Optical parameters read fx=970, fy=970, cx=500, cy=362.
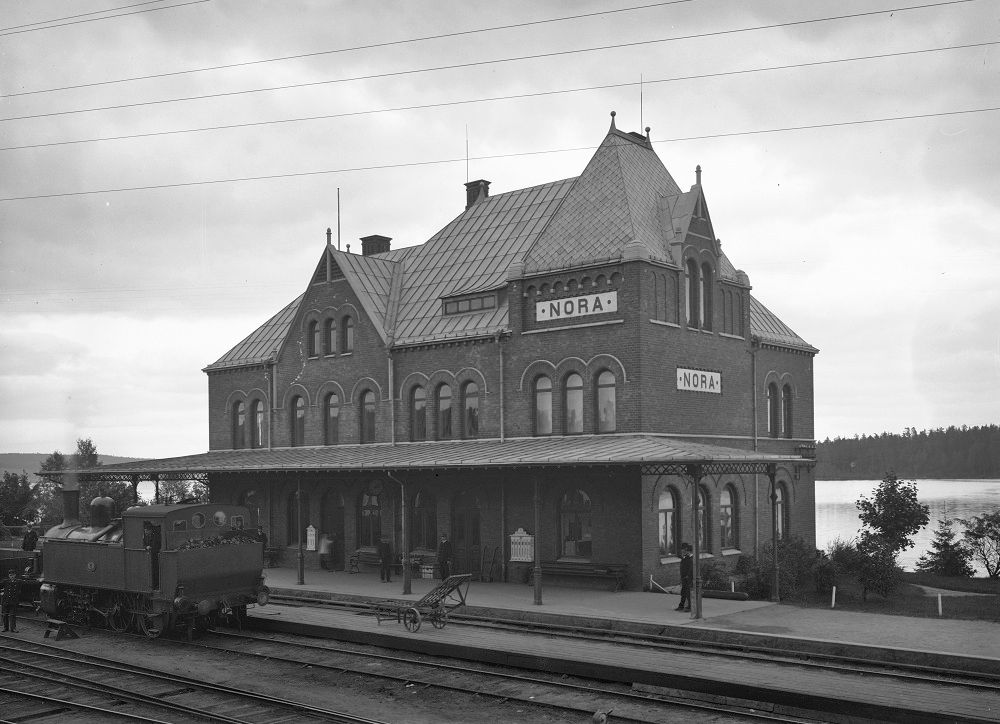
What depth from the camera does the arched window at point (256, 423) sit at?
37625 millimetres

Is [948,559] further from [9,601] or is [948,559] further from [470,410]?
[9,601]

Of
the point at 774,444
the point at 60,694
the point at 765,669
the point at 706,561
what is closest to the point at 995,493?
the point at 774,444

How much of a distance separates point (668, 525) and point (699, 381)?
4.53 meters

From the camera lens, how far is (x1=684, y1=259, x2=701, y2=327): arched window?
28578 mm

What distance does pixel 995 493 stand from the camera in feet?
301

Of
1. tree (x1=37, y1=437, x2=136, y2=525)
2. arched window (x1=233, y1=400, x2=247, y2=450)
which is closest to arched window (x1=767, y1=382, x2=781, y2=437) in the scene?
arched window (x1=233, y1=400, x2=247, y2=450)

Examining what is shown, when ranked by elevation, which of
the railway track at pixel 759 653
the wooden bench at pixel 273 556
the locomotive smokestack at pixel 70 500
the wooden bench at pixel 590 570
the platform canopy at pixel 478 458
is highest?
the platform canopy at pixel 478 458

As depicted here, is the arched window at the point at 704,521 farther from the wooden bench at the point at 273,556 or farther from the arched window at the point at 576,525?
the wooden bench at the point at 273,556

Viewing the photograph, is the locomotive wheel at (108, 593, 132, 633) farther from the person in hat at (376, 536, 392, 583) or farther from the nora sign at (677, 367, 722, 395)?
the nora sign at (677, 367, 722, 395)

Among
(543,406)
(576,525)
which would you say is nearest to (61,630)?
(576,525)

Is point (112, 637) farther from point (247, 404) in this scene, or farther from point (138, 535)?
point (247, 404)

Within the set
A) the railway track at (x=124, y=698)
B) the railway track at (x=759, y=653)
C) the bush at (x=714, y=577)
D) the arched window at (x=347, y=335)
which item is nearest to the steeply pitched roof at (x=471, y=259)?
the arched window at (x=347, y=335)

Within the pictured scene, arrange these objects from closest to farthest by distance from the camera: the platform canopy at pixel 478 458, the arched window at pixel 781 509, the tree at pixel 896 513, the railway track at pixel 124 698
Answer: the railway track at pixel 124 698 → the platform canopy at pixel 478 458 → the arched window at pixel 781 509 → the tree at pixel 896 513

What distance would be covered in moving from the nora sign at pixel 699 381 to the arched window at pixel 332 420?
42.1 ft
